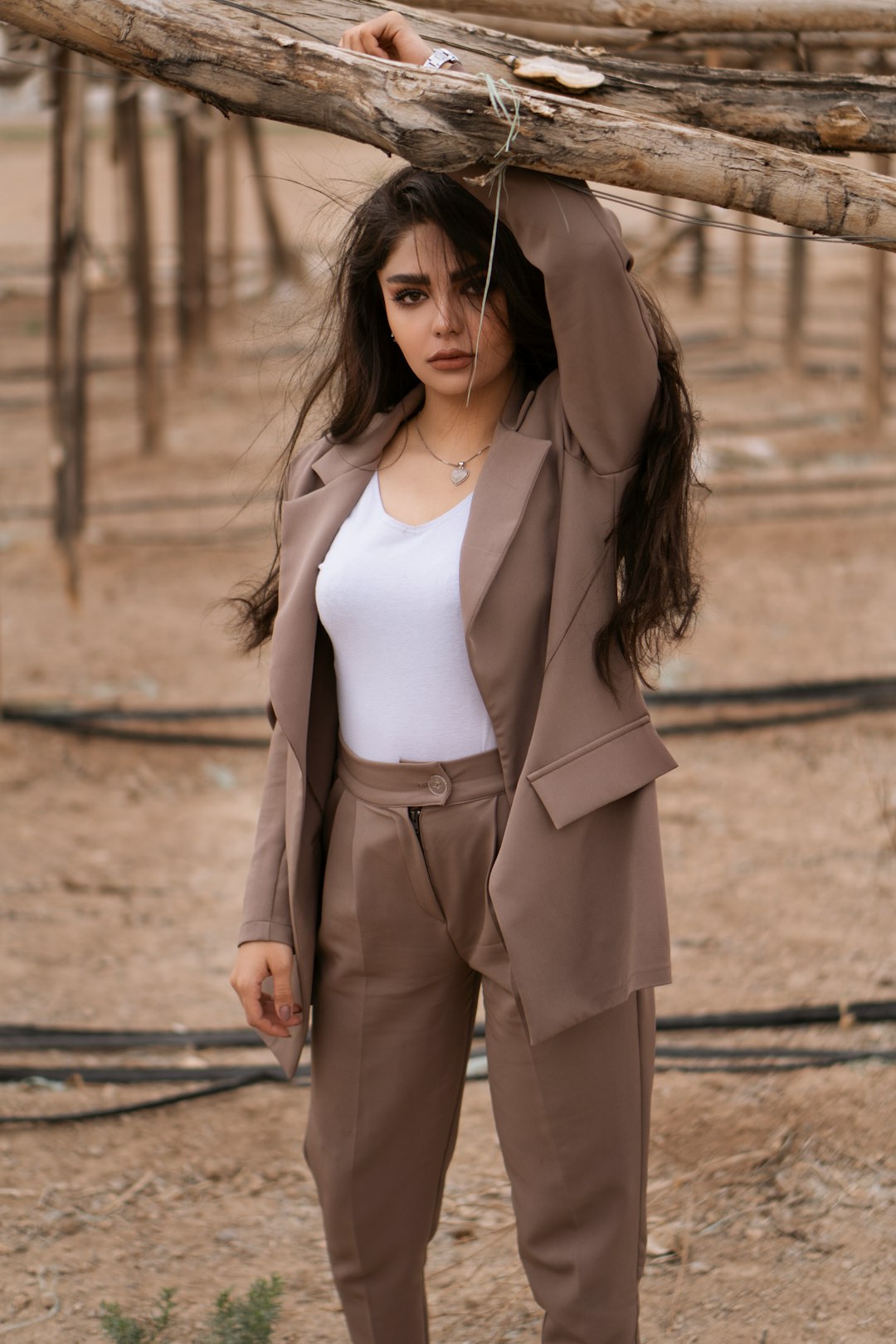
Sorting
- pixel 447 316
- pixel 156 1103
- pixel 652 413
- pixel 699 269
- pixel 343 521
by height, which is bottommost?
pixel 156 1103

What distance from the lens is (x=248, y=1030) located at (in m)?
3.33

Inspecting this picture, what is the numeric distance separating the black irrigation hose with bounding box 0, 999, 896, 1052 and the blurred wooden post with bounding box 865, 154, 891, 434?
5.33 m

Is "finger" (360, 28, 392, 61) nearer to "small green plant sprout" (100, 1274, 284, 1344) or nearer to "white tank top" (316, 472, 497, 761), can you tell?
"white tank top" (316, 472, 497, 761)

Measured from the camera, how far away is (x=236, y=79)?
4.99 ft

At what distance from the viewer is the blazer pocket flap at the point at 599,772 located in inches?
62.4

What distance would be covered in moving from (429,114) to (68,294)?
5222mm

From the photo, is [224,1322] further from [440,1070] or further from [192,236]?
[192,236]

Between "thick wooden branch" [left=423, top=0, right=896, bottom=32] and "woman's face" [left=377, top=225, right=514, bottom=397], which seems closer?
"woman's face" [left=377, top=225, right=514, bottom=397]

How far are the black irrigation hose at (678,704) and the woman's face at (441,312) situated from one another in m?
3.52

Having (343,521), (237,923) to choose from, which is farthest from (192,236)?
(343,521)

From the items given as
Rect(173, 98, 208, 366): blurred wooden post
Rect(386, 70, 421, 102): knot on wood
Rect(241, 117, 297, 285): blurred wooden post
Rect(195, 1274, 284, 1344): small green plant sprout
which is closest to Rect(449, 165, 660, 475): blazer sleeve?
Rect(386, 70, 421, 102): knot on wood

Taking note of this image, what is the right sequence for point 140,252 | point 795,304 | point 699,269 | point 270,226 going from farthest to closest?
point 699,269, point 270,226, point 795,304, point 140,252

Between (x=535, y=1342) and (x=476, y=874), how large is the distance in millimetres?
1120

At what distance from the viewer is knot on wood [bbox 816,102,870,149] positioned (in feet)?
5.47
